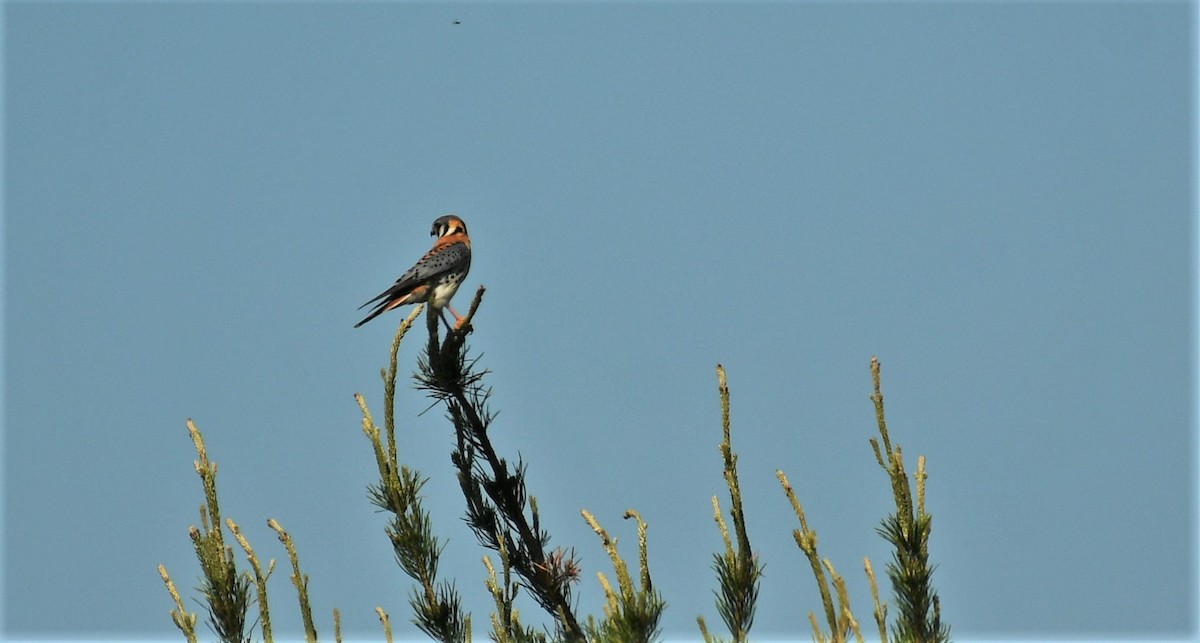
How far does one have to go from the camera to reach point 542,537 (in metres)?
5.52

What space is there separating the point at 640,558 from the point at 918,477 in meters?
1.02

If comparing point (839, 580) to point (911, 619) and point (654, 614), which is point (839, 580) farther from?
point (911, 619)

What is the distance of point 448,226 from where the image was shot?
1117 centimetres

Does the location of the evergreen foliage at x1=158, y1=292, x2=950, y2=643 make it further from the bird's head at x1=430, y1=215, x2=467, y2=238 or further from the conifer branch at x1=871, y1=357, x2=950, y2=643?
the bird's head at x1=430, y1=215, x2=467, y2=238

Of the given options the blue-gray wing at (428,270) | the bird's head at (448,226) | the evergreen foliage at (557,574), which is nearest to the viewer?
the evergreen foliage at (557,574)

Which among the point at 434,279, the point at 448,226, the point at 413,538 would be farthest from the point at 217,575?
the point at 448,226

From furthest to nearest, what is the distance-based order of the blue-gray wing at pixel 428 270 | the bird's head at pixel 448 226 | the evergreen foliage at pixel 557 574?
the bird's head at pixel 448 226
the blue-gray wing at pixel 428 270
the evergreen foliage at pixel 557 574

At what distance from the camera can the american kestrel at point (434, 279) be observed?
927cm

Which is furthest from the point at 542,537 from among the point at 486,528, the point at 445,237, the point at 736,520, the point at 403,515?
the point at 445,237

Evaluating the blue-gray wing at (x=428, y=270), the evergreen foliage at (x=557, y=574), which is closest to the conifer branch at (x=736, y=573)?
the evergreen foliage at (x=557, y=574)

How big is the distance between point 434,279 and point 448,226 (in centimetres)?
169

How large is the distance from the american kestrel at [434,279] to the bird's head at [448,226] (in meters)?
0.24

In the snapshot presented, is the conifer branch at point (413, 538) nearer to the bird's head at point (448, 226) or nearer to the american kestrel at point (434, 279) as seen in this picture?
the american kestrel at point (434, 279)

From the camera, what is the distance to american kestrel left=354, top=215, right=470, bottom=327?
9.27 meters
